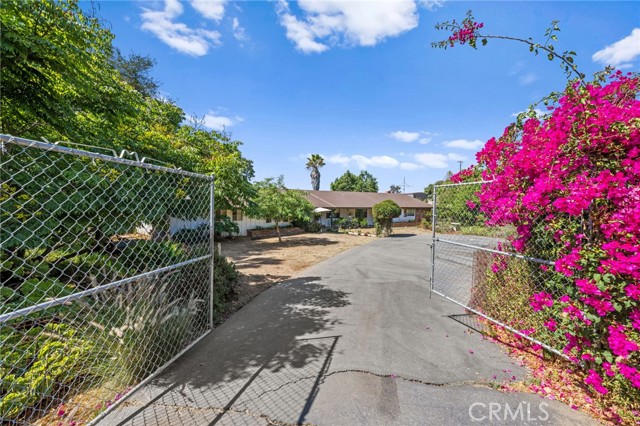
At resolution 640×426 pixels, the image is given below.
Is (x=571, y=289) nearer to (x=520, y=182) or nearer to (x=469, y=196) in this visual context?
(x=520, y=182)

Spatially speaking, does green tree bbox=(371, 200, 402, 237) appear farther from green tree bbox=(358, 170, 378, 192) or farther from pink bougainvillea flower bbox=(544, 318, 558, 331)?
green tree bbox=(358, 170, 378, 192)

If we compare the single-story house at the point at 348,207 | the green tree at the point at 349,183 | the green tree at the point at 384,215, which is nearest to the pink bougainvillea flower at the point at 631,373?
the green tree at the point at 384,215

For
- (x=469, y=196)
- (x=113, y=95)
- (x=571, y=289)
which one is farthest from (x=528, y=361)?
(x=113, y=95)

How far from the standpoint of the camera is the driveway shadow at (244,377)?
259 centimetres

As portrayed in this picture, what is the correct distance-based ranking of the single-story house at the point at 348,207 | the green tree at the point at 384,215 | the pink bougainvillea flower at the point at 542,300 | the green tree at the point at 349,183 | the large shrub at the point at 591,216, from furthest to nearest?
1. the green tree at the point at 349,183
2. the single-story house at the point at 348,207
3. the green tree at the point at 384,215
4. the pink bougainvillea flower at the point at 542,300
5. the large shrub at the point at 591,216

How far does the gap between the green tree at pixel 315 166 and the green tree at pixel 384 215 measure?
22923mm

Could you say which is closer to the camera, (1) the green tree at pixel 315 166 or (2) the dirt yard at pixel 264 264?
(2) the dirt yard at pixel 264 264

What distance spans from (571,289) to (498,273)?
5.03 ft

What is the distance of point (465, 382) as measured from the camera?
3168 millimetres

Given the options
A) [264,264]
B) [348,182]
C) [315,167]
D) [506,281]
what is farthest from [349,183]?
[506,281]

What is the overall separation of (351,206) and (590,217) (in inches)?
1067

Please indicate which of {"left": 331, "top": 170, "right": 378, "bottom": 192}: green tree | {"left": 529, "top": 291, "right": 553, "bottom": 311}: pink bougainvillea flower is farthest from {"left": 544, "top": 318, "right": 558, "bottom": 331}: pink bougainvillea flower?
{"left": 331, "top": 170, "right": 378, "bottom": 192}: green tree

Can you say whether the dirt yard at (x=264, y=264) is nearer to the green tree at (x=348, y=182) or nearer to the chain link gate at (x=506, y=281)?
the chain link gate at (x=506, y=281)

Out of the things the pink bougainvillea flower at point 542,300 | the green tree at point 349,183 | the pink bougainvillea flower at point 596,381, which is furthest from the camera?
the green tree at point 349,183
